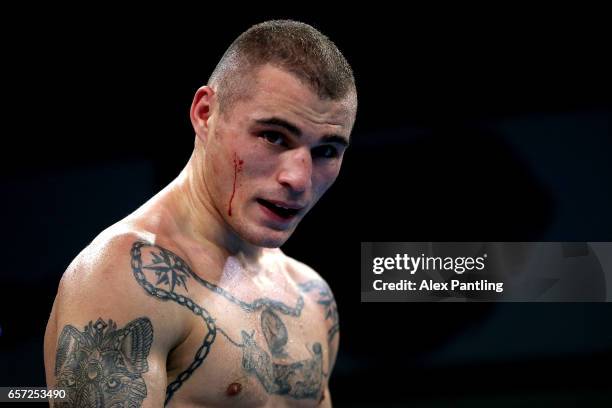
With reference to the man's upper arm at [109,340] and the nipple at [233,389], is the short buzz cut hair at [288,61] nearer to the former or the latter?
the man's upper arm at [109,340]

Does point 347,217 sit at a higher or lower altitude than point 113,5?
lower

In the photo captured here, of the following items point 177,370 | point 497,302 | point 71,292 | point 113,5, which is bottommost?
point 177,370

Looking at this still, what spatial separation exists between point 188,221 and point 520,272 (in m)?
1.51

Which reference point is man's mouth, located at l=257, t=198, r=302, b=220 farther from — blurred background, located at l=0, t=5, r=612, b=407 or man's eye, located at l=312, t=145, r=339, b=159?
blurred background, located at l=0, t=5, r=612, b=407

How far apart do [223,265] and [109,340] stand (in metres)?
0.38

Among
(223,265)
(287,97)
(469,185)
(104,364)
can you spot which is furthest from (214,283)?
(469,185)

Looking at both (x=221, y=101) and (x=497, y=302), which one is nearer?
(x=221, y=101)

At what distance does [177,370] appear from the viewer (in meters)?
1.49

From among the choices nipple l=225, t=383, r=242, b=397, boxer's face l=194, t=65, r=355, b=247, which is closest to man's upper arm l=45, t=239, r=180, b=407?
nipple l=225, t=383, r=242, b=397

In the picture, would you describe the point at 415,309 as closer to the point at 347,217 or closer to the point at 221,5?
the point at 347,217

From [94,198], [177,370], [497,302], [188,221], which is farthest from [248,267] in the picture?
[497,302]

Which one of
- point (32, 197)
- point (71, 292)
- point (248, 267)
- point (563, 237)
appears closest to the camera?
point (71, 292)

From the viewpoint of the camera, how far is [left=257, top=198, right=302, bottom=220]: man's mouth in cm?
165

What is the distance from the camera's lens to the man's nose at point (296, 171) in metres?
1.61
